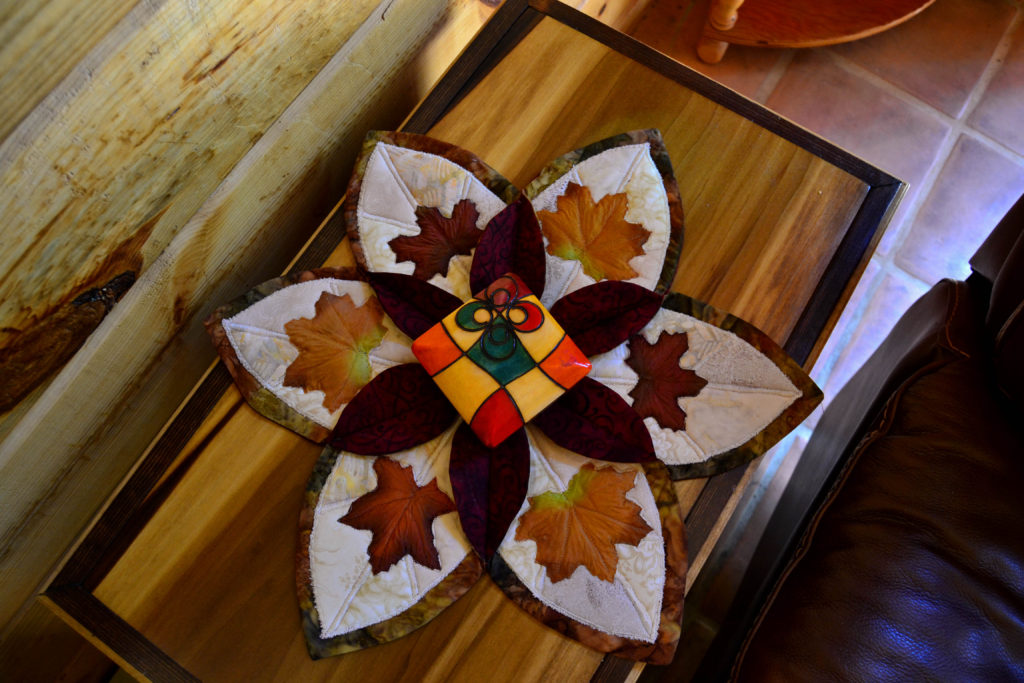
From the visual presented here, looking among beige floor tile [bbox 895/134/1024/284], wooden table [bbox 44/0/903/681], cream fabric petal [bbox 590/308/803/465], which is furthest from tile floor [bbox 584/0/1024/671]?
cream fabric petal [bbox 590/308/803/465]

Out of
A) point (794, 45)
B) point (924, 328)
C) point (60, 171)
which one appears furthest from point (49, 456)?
point (794, 45)

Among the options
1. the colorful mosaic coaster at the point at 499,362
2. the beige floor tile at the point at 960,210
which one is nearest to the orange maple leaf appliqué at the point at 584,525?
the colorful mosaic coaster at the point at 499,362

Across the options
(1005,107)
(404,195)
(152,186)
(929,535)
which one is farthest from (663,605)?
(1005,107)

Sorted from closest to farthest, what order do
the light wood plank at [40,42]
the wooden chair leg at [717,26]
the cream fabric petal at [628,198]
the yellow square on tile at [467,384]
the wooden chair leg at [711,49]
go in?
the light wood plank at [40,42], the yellow square on tile at [467,384], the cream fabric petal at [628,198], the wooden chair leg at [717,26], the wooden chair leg at [711,49]

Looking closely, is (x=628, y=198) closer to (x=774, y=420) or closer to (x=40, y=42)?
(x=774, y=420)

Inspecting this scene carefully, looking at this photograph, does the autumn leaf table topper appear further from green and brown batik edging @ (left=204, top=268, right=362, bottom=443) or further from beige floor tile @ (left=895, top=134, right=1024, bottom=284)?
beige floor tile @ (left=895, top=134, right=1024, bottom=284)

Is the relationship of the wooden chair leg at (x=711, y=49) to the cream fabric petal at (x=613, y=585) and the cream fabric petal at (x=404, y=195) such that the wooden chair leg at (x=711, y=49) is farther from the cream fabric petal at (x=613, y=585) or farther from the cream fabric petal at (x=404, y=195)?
the cream fabric petal at (x=613, y=585)
